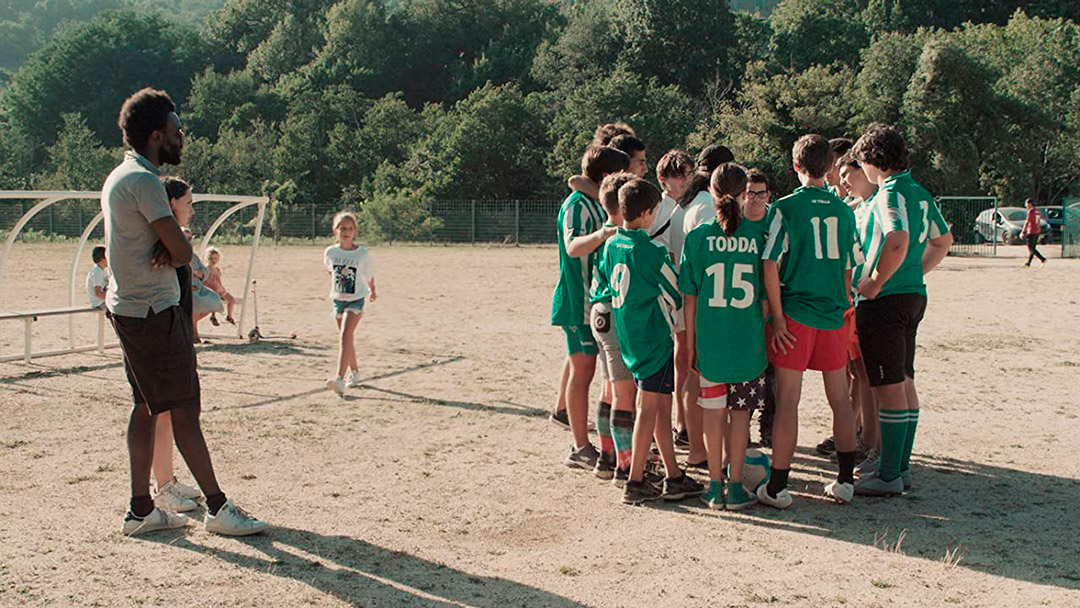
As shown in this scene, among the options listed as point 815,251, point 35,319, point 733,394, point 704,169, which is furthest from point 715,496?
point 35,319

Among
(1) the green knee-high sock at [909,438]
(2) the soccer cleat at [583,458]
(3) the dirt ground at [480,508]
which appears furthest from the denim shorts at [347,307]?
(1) the green knee-high sock at [909,438]

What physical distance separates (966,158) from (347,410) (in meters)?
37.2

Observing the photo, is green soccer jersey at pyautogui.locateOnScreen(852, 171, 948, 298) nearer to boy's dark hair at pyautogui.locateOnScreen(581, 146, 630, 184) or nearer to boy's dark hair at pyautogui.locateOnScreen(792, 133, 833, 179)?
boy's dark hair at pyautogui.locateOnScreen(792, 133, 833, 179)

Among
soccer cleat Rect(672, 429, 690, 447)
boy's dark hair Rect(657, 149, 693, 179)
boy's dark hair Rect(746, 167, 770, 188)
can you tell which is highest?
boy's dark hair Rect(657, 149, 693, 179)

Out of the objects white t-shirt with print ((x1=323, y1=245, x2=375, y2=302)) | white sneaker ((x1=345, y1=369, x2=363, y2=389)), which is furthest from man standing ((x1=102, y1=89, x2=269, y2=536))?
white sneaker ((x1=345, y1=369, x2=363, y2=389))

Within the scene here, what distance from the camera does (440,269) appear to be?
2550cm

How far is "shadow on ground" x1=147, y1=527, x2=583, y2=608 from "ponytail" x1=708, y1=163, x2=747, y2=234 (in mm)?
2228

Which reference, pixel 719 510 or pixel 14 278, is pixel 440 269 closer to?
pixel 14 278

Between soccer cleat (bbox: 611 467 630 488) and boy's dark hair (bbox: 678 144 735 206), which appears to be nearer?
soccer cleat (bbox: 611 467 630 488)

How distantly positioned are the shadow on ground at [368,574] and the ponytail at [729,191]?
223 centimetres

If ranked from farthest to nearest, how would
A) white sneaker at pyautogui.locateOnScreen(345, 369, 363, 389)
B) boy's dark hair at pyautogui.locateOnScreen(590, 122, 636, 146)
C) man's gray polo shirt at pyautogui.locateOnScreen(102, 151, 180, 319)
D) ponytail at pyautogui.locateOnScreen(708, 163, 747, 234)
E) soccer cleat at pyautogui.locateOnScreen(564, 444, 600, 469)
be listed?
white sneaker at pyautogui.locateOnScreen(345, 369, 363, 389) < boy's dark hair at pyautogui.locateOnScreen(590, 122, 636, 146) < soccer cleat at pyautogui.locateOnScreen(564, 444, 600, 469) < ponytail at pyautogui.locateOnScreen(708, 163, 747, 234) < man's gray polo shirt at pyautogui.locateOnScreen(102, 151, 180, 319)

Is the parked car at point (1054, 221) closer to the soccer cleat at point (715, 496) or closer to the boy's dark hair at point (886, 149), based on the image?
the boy's dark hair at point (886, 149)

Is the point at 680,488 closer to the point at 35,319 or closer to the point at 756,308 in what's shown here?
the point at 756,308

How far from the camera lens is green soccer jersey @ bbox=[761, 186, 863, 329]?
531 centimetres
